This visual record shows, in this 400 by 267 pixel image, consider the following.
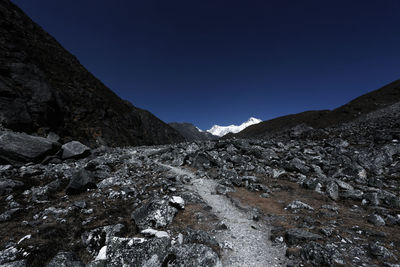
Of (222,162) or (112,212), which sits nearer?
(112,212)

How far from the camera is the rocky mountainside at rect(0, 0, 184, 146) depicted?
22.0 m

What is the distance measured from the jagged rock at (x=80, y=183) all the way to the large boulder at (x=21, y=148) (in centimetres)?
825

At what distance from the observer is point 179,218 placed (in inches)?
300

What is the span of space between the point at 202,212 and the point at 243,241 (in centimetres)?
256

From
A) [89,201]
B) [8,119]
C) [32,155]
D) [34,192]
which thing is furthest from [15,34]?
[89,201]

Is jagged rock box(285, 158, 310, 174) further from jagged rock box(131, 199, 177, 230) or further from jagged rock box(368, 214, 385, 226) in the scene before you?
jagged rock box(131, 199, 177, 230)

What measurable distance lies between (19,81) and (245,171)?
33965mm

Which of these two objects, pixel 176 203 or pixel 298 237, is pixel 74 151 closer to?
pixel 176 203

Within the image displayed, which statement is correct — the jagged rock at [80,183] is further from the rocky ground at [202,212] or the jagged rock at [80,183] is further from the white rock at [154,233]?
the white rock at [154,233]

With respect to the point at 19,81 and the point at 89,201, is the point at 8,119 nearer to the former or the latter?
the point at 19,81

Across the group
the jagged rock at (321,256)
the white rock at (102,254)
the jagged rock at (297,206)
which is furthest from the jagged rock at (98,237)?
the jagged rock at (297,206)

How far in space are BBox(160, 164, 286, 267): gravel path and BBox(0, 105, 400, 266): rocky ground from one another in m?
0.04

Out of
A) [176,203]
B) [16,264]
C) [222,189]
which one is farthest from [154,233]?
[222,189]

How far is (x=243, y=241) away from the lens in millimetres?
6145
